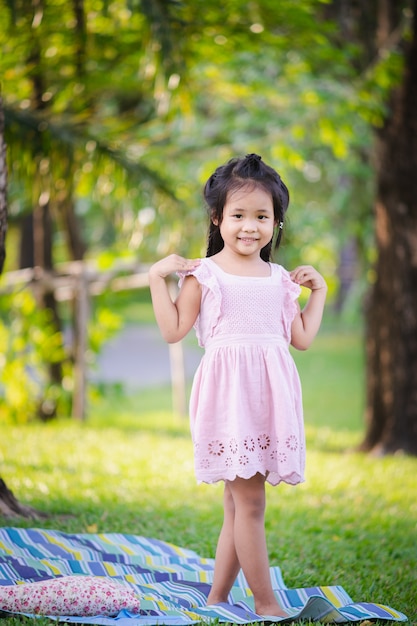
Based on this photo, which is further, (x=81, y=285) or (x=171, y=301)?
(x=81, y=285)

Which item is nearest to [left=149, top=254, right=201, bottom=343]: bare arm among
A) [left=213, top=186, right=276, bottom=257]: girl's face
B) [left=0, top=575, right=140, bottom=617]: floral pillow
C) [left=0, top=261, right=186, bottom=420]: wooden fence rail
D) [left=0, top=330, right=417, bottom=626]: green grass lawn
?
[left=213, top=186, right=276, bottom=257]: girl's face

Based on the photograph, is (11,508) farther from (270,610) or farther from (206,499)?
(270,610)

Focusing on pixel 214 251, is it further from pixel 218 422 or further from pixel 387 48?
pixel 387 48

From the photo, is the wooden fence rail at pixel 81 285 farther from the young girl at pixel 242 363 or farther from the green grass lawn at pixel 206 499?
the young girl at pixel 242 363

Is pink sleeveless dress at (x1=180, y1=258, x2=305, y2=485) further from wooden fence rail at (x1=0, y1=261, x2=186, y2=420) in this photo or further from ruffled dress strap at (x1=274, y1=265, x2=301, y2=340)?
wooden fence rail at (x1=0, y1=261, x2=186, y2=420)

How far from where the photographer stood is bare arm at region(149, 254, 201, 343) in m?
3.16

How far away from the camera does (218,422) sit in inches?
124

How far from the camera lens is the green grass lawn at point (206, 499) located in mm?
4164

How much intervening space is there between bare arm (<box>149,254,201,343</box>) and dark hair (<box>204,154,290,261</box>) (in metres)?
0.24

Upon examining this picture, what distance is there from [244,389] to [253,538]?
534 millimetres

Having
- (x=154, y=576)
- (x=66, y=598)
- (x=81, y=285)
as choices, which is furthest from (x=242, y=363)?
(x=81, y=285)

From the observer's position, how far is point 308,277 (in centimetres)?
336

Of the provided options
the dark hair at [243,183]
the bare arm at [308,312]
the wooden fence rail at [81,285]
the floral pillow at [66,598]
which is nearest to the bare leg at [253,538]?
the floral pillow at [66,598]

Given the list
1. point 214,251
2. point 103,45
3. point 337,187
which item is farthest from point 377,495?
point 337,187
